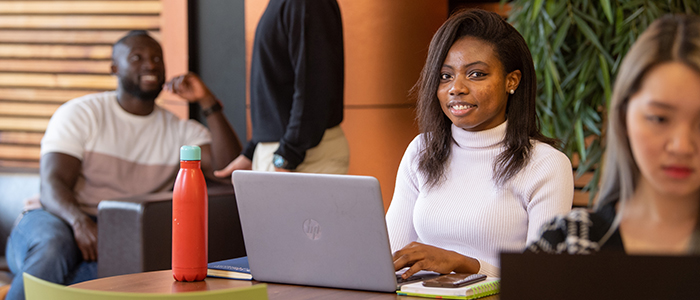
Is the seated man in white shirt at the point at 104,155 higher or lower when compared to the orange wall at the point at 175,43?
lower

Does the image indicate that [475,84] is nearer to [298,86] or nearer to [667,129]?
[298,86]

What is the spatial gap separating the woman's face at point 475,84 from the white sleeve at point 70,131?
1.72 m

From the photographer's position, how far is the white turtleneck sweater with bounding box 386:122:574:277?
1.56 metres

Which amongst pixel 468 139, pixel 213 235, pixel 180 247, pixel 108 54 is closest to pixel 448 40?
pixel 468 139

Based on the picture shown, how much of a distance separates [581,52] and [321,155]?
4.22 ft

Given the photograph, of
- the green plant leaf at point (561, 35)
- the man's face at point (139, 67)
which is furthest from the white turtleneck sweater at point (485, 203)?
the man's face at point (139, 67)

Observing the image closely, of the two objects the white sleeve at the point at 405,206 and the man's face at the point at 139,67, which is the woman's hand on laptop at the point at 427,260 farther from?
the man's face at the point at 139,67

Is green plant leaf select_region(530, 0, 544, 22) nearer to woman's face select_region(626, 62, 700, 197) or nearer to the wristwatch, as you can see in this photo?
the wristwatch

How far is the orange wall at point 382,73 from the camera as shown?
3369 mm

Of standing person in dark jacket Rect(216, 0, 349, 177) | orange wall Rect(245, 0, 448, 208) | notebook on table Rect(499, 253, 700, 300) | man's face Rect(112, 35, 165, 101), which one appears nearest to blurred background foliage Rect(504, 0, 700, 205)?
orange wall Rect(245, 0, 448, 208)

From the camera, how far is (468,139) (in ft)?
5.66

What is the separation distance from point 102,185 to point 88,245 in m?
0.37

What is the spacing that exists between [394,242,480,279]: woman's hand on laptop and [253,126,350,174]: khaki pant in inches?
46.4

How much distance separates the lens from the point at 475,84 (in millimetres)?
1710
